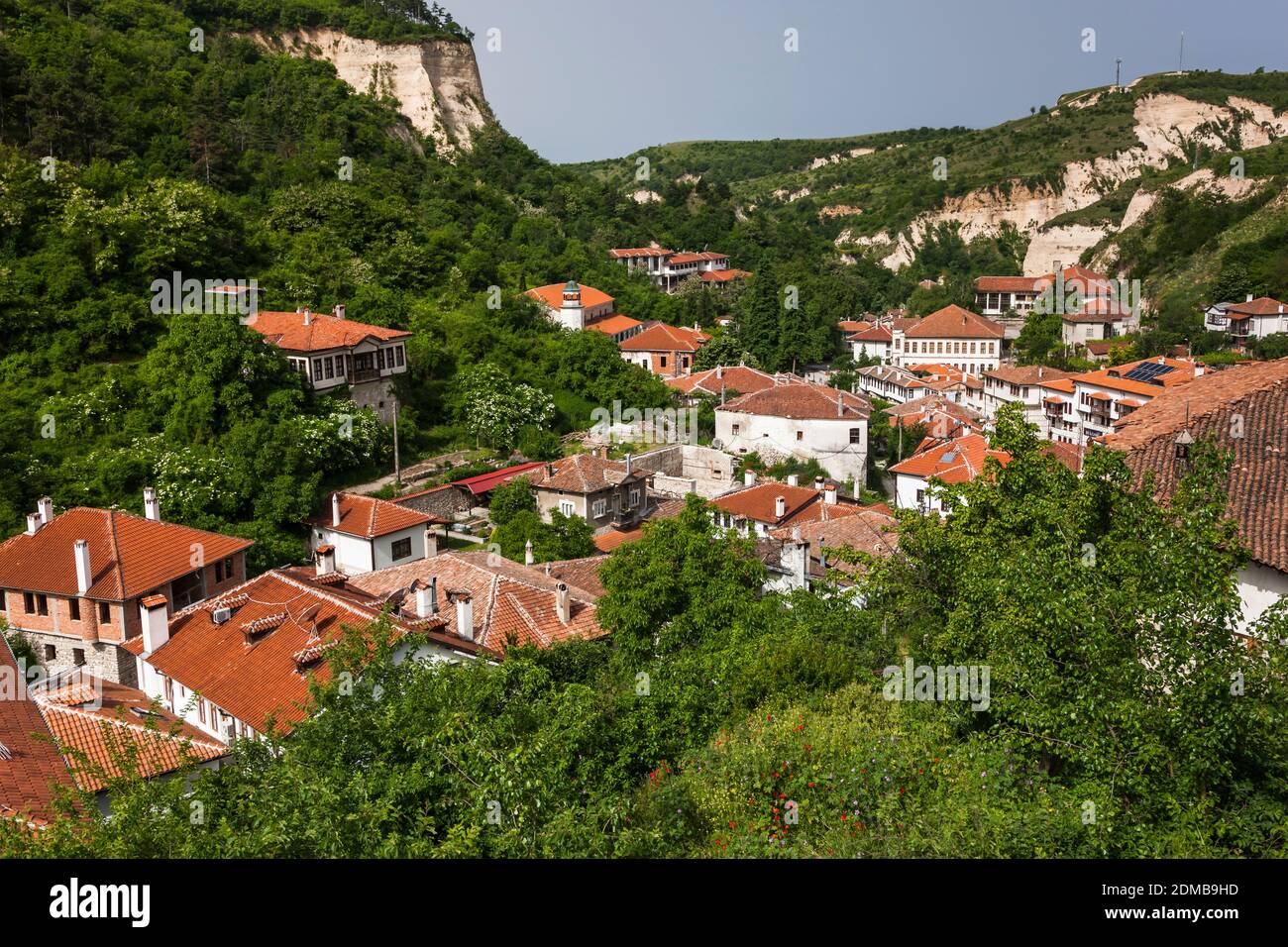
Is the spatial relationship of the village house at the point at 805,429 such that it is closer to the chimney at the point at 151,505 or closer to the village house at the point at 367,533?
the village house at the point at 367,533

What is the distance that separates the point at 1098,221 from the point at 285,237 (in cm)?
9779

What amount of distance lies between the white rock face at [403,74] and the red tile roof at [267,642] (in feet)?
210

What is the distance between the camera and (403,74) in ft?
265

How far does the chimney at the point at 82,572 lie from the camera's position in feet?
78.8

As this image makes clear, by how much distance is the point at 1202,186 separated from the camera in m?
95.7

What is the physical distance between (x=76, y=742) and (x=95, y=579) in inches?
360

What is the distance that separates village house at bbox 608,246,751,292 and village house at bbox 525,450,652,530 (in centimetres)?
4152

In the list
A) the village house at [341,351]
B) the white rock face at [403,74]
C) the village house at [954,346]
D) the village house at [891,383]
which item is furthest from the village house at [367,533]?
the white rock face at [403,74]

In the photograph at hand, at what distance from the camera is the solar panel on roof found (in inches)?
2079

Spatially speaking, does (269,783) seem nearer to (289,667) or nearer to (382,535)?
(289,667)

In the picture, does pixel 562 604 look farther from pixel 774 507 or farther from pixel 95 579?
pixel 774 507

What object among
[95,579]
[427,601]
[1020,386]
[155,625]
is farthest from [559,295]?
[155,625]

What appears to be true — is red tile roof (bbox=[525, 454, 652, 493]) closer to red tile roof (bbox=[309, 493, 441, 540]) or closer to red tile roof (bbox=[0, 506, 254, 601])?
red tile roof (bbox=[309, 493, 441, 540])
